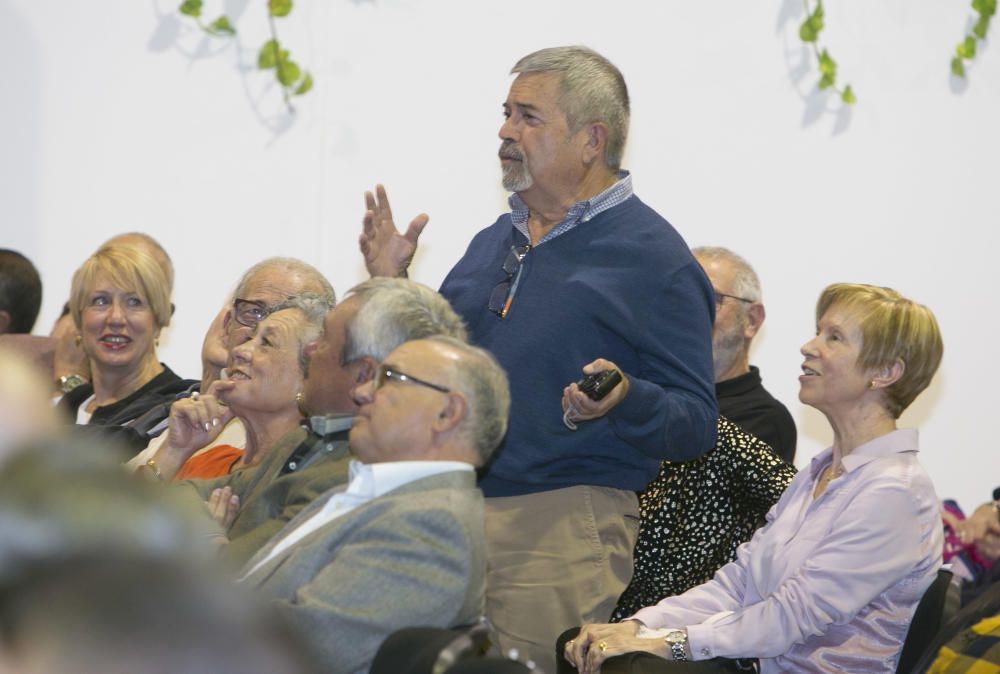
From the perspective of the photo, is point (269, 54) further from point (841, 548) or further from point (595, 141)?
point (841, 548)

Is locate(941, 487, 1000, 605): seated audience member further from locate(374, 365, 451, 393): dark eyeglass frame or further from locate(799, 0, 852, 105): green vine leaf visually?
locate(374, 365, 451, 393): dark eyeglass frame

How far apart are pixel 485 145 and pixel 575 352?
2.04m

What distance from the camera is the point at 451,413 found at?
2.29 m

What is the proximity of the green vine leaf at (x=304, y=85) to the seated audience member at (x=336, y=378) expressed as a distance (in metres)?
2.12

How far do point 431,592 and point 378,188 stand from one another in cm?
123

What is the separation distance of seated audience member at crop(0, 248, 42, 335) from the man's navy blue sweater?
7.32 feet

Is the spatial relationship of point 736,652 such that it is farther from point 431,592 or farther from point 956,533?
point 956,533

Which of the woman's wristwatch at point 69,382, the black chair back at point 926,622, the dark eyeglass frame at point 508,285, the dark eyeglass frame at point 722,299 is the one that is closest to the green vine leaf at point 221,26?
the woman's wristwatch at point 69,382

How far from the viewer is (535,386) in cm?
275

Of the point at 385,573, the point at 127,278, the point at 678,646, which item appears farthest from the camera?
the point at 127,278

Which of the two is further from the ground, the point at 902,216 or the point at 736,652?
the point at 902,216

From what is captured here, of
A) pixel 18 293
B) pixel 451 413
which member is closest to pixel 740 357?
pixel 451 413

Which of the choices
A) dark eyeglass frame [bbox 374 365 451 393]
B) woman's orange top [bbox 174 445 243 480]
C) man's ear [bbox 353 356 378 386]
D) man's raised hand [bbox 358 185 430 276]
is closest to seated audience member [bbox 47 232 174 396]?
woman's orange top [bbox 174 445 243 480]

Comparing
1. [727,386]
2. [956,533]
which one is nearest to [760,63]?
[727,386]
